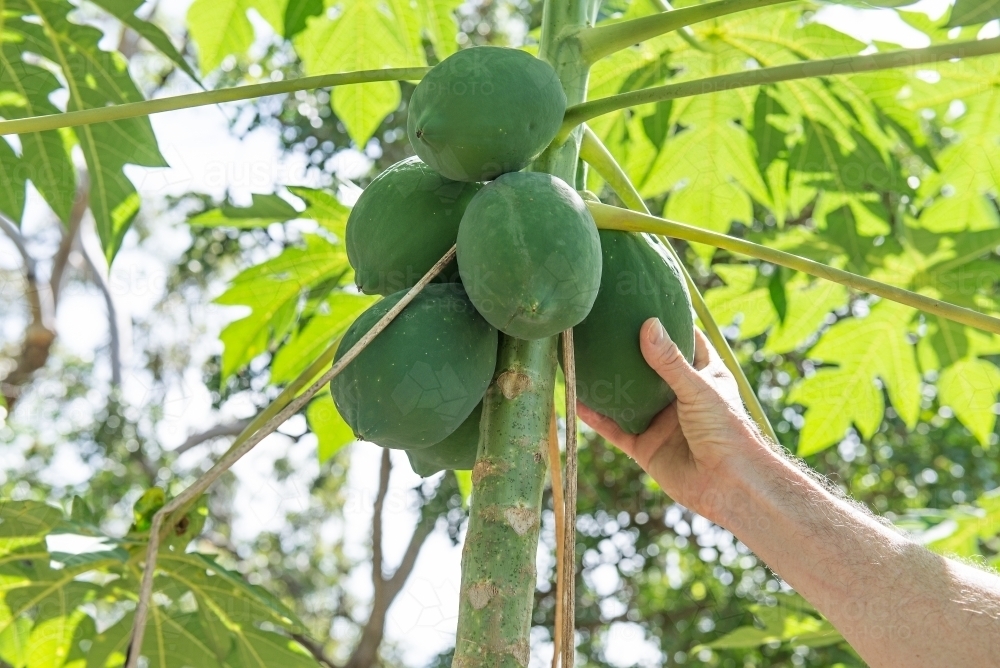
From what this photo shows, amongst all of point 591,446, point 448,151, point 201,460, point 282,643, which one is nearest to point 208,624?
point 282,643

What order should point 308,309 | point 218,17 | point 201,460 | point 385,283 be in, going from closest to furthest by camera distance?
1. point 385,283
2. point 218,17
3. point 308,309
4. point 201,460

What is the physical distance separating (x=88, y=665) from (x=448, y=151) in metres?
1.46

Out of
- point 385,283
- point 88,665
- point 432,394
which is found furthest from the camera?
point 88,665

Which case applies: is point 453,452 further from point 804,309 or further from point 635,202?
point 804,309

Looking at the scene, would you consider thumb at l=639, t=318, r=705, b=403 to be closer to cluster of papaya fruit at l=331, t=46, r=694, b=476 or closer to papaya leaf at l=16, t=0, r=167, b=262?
cluster of papaya fruit at l=331, t=46, r=694, b=476

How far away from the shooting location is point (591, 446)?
648cm

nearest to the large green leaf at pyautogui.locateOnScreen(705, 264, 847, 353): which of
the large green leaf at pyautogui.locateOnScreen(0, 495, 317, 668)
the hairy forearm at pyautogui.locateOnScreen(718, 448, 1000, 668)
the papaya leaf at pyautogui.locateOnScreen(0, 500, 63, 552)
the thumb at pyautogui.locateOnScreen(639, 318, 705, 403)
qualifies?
the hairy forearm at pyautogui.locateOnScreen(718, 448, 1000, 668)

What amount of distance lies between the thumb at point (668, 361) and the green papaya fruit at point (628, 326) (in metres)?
0.01

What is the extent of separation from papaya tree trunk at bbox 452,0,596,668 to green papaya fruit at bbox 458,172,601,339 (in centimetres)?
7

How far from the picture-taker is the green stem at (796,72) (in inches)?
50.1

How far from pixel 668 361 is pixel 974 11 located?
2.10 feet

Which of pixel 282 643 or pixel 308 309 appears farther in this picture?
pixel 308 309

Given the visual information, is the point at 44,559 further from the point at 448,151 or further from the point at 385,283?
the point at 448,151
